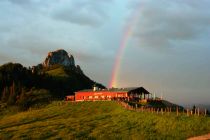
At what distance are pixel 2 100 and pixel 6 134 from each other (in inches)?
3595

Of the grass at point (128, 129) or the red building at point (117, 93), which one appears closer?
the grass at point (128, 129)

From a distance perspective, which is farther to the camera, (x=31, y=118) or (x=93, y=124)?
(x=31, y=118)

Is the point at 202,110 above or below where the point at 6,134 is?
above

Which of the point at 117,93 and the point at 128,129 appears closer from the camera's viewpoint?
the point at 128,129

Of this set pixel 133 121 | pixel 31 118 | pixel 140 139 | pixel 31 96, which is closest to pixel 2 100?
pixel 31 96

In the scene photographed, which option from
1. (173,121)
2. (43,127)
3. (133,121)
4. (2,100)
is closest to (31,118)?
(43,127)

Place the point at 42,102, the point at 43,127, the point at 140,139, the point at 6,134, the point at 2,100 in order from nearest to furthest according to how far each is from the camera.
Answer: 1. the point at 140,139
2. the point at 6,134
3. the point at 43,127
4. the point at 42,102
5. the point at 2,100

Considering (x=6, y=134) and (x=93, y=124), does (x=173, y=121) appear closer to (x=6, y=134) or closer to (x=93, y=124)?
(x=93, y=124)

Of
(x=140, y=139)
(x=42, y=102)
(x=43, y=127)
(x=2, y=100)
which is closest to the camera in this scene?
(x=140, y=139)

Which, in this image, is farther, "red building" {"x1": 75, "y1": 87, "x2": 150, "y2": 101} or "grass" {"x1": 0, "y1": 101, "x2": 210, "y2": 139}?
"red building" {"x1": 75, "y1": 87, "x2": 150, "y2": 101}

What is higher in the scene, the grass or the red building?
the red building

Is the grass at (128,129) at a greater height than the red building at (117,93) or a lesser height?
lesser

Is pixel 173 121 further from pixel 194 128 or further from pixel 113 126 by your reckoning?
pixel 113 126

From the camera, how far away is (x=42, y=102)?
137250 mm
